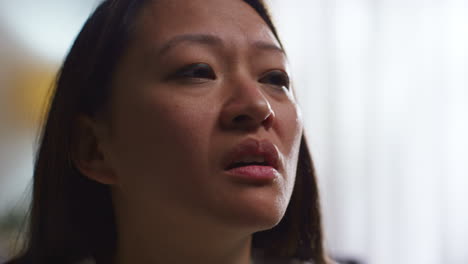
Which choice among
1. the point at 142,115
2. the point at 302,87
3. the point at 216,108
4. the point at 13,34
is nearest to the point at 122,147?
the point at 142,115

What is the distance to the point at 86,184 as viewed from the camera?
3.06 feet

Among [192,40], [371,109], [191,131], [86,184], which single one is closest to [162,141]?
[191,131]

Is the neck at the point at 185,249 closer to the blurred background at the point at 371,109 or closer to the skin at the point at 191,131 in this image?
the skin at the point at 191,131

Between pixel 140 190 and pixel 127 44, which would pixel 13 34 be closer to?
pixel 127 44

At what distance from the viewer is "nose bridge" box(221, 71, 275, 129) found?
0.69 m

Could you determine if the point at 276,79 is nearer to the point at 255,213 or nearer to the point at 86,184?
the point at 255,213

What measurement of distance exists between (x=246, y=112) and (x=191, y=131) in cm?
9

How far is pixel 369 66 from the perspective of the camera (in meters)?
2.32

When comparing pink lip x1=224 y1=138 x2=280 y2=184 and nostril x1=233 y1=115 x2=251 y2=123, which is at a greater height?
nostril x1=233 y1=115 x2=251 y2=123

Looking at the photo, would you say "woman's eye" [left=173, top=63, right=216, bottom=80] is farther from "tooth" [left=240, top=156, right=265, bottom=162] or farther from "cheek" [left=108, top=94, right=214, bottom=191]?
"tooth" [left=240, top=156, right=265, bottom=162]

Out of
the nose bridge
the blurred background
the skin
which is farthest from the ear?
the blurred background

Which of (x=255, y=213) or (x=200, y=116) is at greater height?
(x=200, y=116)

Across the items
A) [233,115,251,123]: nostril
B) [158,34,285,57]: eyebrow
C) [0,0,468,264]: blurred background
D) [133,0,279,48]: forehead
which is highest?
[133,0,279,48]: forehead

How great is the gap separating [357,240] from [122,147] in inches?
73.8
